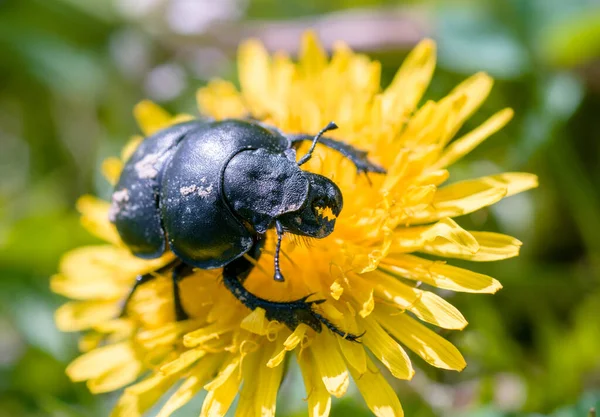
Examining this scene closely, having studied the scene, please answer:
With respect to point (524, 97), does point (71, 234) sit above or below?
below

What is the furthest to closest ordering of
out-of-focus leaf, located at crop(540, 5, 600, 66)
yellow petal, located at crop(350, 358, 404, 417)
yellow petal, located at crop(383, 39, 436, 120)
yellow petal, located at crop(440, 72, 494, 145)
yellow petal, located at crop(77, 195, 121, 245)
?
1. out-of-focus leaf, located at crop(540, 5, 600, 66)
2. yellow petal, located at crop(77, 195, 121, 245)
3. yellow petal, located at crop(383, 39, 436, 120)
4. yellow petal, located at crop(440, 72, 494, 145)
5. yellow petal, located at crop(350, 358, 404, 417)

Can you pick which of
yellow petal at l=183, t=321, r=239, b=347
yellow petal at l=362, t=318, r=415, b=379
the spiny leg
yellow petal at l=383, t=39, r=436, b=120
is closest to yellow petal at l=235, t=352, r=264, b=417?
yellow petal at l=183, t=321, r=239, b=347

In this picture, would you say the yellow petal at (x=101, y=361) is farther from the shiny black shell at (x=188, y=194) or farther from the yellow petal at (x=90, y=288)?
the shiny black shell at (x=188, y=194)

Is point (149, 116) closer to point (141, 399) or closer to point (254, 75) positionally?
point (254, 75)

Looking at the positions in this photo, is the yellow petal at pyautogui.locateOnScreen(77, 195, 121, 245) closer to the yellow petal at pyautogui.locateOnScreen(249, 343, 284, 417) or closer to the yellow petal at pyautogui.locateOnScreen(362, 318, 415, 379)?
the yellow petal at pyautogui.locateOnScreen(249, 343, 284, 417)

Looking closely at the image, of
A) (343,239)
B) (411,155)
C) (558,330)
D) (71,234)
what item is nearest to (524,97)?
(558,330)

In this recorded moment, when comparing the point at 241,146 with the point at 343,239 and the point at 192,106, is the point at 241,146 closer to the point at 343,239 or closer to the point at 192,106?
the point at 343,239

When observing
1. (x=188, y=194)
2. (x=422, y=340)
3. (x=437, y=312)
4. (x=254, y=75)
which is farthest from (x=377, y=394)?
(x=254, y=75)
